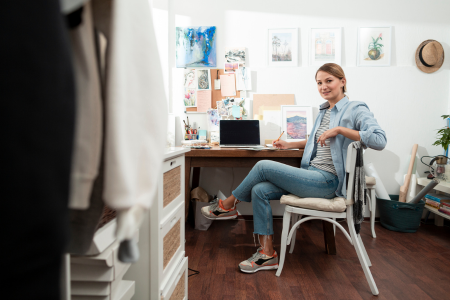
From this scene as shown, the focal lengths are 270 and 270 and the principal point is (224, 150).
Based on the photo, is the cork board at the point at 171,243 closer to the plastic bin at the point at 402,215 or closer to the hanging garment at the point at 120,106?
the hanging garment at the point at 120,106

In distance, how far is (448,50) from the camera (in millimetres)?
2541

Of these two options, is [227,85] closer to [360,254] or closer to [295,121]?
[295,121]

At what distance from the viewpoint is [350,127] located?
5.18 feet

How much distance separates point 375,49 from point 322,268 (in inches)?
81.8

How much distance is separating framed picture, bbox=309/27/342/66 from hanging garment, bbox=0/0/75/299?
2689 mm

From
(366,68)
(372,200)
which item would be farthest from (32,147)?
(366,68)

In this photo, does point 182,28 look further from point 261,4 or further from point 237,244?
point 237,244

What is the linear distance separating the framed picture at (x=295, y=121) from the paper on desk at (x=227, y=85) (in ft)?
1.68

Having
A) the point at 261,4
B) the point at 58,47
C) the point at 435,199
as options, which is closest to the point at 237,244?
the point at 435,199

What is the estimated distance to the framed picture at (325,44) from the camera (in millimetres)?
2564

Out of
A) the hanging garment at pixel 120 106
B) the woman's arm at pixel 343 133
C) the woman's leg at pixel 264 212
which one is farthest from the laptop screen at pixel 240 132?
the hanging garment at pixel 120 106

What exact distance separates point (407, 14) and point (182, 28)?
2.13m

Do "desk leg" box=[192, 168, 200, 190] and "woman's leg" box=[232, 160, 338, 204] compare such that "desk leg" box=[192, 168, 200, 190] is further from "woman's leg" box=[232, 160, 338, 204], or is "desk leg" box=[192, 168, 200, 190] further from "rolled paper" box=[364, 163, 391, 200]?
"rolled paper" box=[364, 163, 391, 200]

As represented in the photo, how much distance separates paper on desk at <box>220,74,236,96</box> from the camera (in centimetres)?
263
